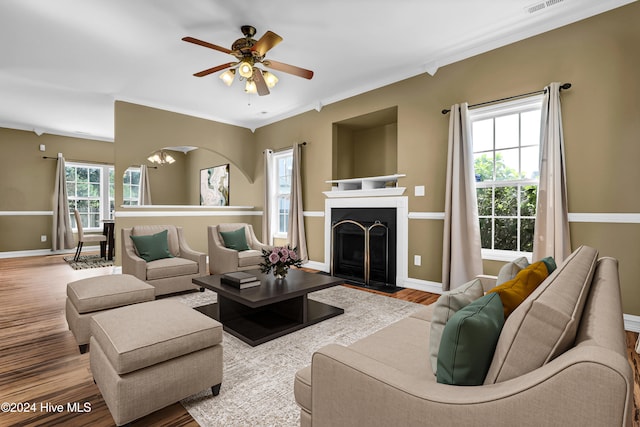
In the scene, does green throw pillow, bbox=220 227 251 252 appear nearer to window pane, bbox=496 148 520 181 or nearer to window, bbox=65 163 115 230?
window pane, bbox=496 148 520 181

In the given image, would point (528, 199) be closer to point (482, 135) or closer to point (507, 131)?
point (507, 131)

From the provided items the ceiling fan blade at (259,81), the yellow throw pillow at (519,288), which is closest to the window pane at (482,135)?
the ceiling fan blade at (259,81)

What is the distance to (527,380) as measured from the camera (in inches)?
29.2

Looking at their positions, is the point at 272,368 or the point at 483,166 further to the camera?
the point at 483,166

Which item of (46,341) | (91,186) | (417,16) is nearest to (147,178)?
(91,186)

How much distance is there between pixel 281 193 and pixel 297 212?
2.93ft

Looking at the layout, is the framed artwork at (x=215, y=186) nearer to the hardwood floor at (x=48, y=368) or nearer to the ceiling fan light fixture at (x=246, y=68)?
the hardwood floor at (x=48, y=368)

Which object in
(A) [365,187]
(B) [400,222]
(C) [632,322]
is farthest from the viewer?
(A) [365,187]

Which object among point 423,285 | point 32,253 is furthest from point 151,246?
point 32,253

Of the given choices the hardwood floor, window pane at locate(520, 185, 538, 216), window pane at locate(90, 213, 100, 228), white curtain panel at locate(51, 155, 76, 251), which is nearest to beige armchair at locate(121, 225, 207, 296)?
the hardwood floor

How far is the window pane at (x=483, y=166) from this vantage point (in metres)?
3.70

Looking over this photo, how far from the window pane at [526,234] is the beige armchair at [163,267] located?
364 cm

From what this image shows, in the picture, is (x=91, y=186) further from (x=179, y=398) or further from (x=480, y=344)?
(x=480, y=344)

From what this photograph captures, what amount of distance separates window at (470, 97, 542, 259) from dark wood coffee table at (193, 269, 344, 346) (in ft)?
6.54
